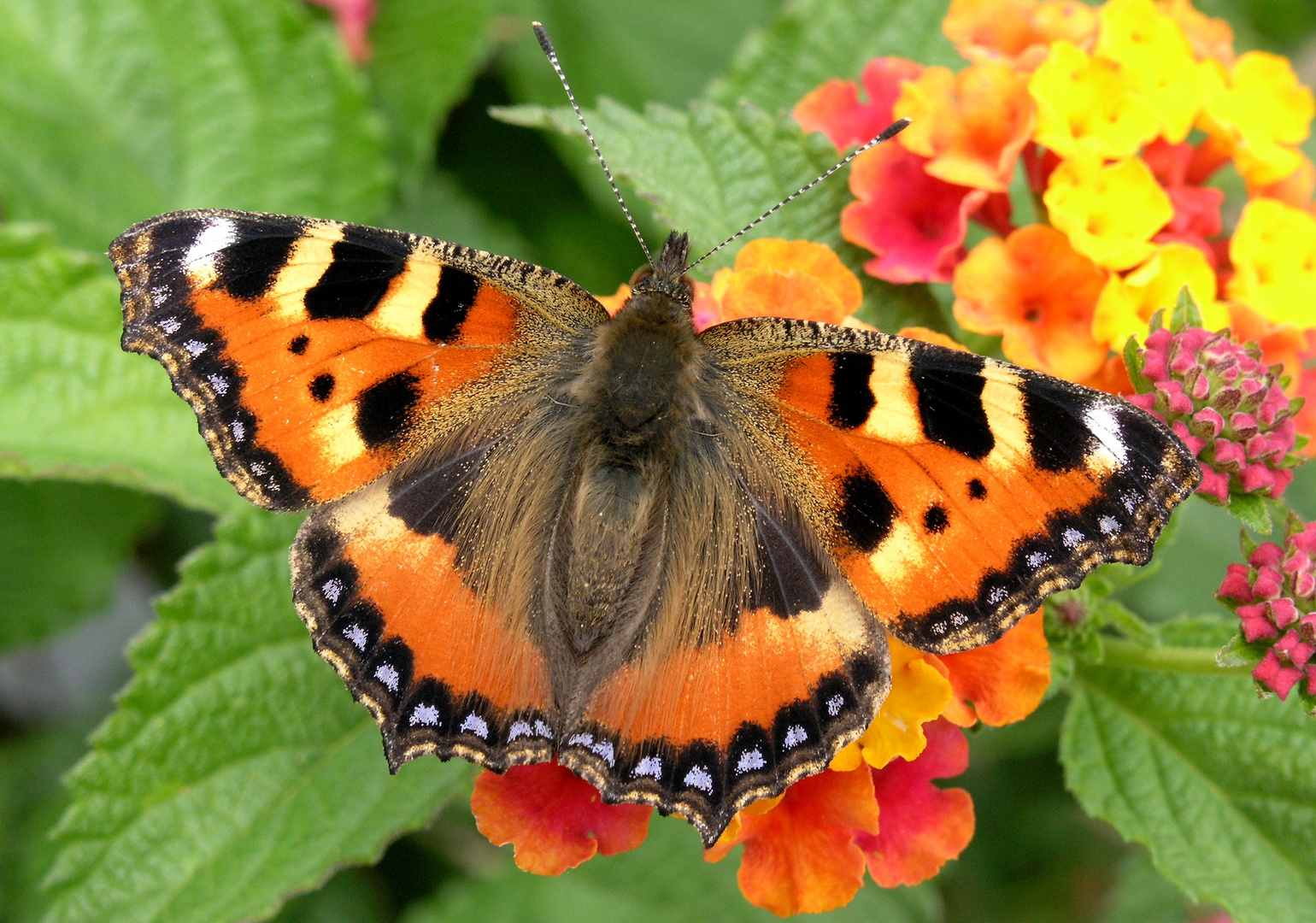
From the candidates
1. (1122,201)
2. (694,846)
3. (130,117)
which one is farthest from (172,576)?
(1122,201)

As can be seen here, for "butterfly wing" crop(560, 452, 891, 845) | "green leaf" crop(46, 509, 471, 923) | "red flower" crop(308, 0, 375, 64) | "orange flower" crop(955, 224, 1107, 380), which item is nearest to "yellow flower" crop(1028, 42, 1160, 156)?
"orange flower" crop(955, 224, 1107, 380)

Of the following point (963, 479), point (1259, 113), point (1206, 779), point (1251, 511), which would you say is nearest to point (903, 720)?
point (963, 479)

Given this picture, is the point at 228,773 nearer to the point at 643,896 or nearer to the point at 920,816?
the point at 643,896

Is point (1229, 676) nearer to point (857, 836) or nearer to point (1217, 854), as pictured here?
point (1217, 854)

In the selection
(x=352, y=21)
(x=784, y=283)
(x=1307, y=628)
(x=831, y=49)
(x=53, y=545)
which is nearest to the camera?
(x=1307, y=628)

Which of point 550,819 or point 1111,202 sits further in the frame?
point 1111,202

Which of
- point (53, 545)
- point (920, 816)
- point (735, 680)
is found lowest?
→ point (53, 545)

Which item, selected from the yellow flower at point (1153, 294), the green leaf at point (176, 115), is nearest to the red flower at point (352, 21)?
the green leaf at point (176, 115)
